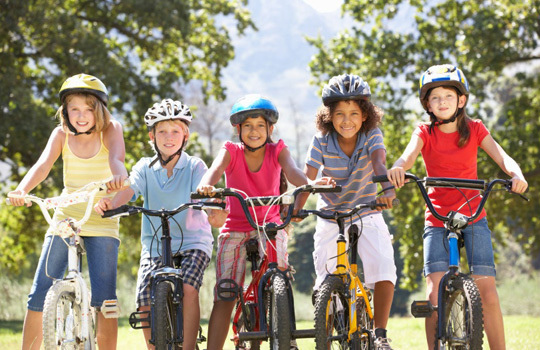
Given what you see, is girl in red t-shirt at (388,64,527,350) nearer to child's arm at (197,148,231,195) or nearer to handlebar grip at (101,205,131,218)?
child's arm at (197,148,231,195)

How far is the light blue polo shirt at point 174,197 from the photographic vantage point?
5996 millimetres

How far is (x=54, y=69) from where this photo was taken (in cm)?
1856

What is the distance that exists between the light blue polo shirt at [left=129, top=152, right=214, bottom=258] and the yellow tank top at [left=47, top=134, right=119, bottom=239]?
233 mm

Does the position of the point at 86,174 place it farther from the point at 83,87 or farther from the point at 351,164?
the point at 351,164

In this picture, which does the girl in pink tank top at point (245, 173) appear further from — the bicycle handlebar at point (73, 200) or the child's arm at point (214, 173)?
the bicycle handlebar at point (73, 200)

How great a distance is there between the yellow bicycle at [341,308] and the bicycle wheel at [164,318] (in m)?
0.94

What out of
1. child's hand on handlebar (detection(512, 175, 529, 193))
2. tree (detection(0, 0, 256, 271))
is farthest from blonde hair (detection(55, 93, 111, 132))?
tree (detection(0, 0, 256, 271))

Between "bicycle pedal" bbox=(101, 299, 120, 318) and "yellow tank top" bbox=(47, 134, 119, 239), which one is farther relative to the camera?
"yellow tank top" bbox=(47, 134, 119, 239)

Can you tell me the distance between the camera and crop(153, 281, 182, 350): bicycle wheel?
5.00 m

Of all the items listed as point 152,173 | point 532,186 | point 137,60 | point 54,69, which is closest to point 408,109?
point 532,186

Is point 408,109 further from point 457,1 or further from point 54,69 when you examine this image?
point 54,69

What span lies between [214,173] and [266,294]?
1060 mm

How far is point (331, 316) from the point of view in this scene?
505 centimetres

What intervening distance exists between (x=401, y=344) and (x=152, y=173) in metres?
4.58
